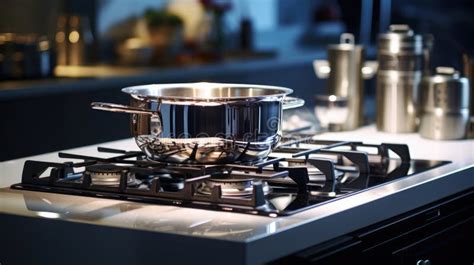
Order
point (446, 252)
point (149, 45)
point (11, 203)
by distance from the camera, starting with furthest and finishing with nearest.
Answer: point (149, 45), point (446, 252), point (11, 203)

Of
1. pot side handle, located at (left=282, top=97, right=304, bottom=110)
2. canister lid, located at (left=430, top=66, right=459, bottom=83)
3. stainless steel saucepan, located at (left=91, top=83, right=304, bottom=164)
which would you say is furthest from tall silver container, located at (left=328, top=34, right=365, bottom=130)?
stainless steel saucepan, located at (left=91, top=83, right=304, bottom=164)

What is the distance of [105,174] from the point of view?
5.39ft

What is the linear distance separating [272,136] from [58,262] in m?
0.43

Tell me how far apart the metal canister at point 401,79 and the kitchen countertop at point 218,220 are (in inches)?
27.6

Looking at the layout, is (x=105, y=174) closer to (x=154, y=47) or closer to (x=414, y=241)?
(x=414, y=241)

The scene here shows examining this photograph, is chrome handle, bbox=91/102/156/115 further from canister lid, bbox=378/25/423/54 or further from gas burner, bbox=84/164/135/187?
canister lid, bbox=378/25/423/54

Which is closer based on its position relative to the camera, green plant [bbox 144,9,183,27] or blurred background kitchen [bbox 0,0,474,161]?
blurred background kitchen [bbox 0,0,474,161]

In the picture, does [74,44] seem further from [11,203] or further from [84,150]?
[11,203]

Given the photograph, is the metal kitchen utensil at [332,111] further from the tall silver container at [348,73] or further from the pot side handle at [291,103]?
the pot side handle at [291,103]

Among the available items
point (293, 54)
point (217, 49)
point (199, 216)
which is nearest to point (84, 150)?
point (199, 216)

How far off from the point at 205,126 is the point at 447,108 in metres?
0.97

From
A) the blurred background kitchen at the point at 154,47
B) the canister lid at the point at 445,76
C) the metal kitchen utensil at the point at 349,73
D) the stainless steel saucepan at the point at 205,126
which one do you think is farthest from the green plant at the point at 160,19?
the stainless steel saucepan at the point at 205,126

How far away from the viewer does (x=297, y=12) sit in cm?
606

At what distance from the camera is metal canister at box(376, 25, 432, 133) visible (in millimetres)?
2518
